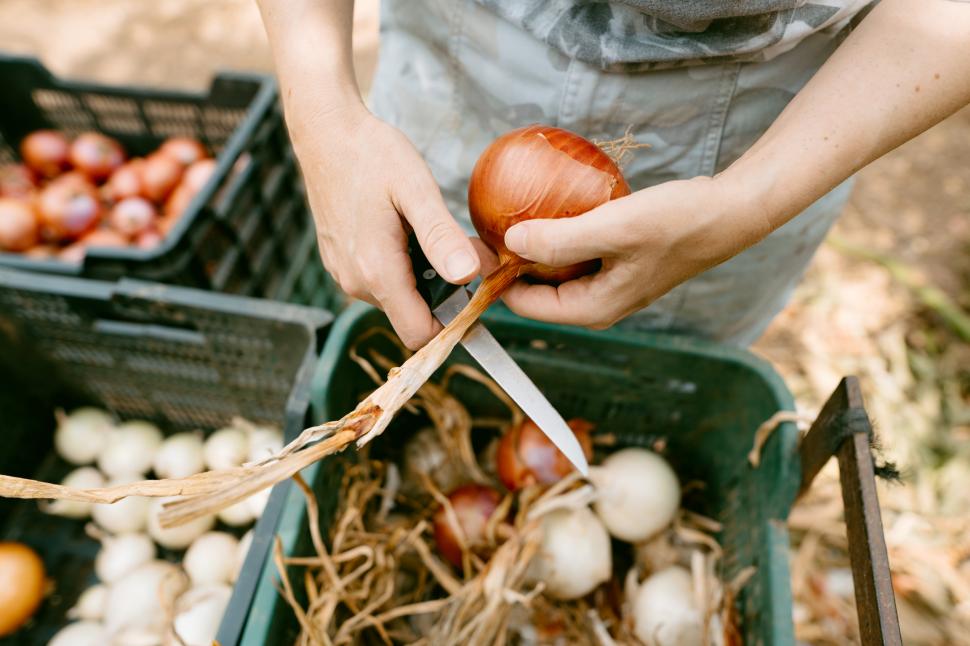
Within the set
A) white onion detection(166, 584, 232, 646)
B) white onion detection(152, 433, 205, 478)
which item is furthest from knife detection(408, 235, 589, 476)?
white onion detection(152, 433, 205, 478)

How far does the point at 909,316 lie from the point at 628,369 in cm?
151

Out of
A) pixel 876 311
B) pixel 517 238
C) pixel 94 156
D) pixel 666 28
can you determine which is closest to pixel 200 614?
pixel 517 238

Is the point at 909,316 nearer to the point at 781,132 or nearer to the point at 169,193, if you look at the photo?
the point at 781,132

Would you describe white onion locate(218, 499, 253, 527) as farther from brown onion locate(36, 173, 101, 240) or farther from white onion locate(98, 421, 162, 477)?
brown onion locate(36, 173, 101, 240)

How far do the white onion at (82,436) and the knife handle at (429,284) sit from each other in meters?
0.94

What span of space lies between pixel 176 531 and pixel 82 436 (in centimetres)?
33

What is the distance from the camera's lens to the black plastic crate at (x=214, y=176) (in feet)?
4.11

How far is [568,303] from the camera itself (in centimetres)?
74

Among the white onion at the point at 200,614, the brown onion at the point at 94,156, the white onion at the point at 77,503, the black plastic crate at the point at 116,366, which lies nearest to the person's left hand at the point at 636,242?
the black plastic crate at the point at 116,366

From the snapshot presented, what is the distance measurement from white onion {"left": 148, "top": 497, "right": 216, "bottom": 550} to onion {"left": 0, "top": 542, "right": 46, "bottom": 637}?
19cm

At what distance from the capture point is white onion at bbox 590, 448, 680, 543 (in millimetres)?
988

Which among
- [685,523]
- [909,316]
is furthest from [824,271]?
[685,523]

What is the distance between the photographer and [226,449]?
48.9 inches

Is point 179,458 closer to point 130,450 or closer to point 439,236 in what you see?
point 130,450
